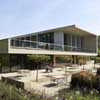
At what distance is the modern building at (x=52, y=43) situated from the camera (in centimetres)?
1477

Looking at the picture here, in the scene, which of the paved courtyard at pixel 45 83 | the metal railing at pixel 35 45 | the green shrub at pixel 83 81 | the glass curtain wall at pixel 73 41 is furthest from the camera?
the glass curtain wall at pixel 73 41

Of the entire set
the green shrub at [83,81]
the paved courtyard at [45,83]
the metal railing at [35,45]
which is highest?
the metal railing at [35,45]

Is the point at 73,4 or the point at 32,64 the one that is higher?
the point at 73,4

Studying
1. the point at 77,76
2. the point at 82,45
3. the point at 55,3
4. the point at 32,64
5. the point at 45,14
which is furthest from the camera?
the point at 82,45

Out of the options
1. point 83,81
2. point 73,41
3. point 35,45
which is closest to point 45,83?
point 83,81

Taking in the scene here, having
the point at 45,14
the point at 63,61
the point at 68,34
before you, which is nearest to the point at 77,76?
the point at 45,14

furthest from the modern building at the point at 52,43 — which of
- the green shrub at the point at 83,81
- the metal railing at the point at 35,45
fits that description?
the green shrub at the point at 83,81

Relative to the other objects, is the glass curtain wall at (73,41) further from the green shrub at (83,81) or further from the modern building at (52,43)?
the green shrub at (83,81)

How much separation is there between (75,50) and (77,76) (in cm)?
1551

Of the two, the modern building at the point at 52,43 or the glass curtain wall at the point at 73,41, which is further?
the glass curtain wall at the point at 73,41

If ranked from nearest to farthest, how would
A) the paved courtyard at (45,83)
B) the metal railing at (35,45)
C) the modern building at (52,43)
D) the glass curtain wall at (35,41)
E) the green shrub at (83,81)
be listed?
the green shrub at (83,81)
the paved courtyard at (45,83)
the modern building at (52,43)
the metal railing at (35,45)
the glass curtain wall at (35,41)

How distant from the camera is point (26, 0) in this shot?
11117 mm

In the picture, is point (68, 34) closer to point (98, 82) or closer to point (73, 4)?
point (73, 4)

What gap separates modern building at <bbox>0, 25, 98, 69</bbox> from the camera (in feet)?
48.5
